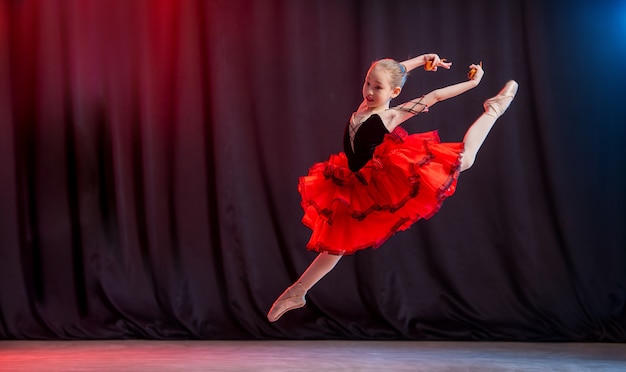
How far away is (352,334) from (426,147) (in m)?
2.08

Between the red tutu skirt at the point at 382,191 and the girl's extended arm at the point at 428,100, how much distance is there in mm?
79

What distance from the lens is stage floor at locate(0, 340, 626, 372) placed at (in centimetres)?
459

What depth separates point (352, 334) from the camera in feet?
18.0

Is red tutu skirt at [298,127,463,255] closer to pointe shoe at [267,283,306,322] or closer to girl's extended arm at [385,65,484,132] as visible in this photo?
girl's extended arm at [385,65,484,132]

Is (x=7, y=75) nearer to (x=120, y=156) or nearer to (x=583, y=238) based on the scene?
(x=120, y=156)

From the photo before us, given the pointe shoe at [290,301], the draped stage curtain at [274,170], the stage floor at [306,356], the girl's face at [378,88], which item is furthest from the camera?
the draped stage curtain at [274,170]

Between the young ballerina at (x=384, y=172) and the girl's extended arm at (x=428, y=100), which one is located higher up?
the girl's extended arm at (x=428, y=100)

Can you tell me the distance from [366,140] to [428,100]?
0.34 m

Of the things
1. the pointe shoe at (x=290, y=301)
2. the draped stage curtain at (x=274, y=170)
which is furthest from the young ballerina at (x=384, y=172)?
the draped stage curtain at (x=274, y=170)

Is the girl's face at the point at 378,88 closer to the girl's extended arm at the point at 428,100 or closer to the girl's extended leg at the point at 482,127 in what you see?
the girl's extended arm at the point at 428,100

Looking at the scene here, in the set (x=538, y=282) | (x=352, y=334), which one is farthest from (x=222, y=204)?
(x=538, y=282)

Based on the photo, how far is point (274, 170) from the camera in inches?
220

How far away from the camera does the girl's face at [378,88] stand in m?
3.82

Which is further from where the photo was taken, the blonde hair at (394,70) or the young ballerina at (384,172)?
the blonde hair at (394,70)
